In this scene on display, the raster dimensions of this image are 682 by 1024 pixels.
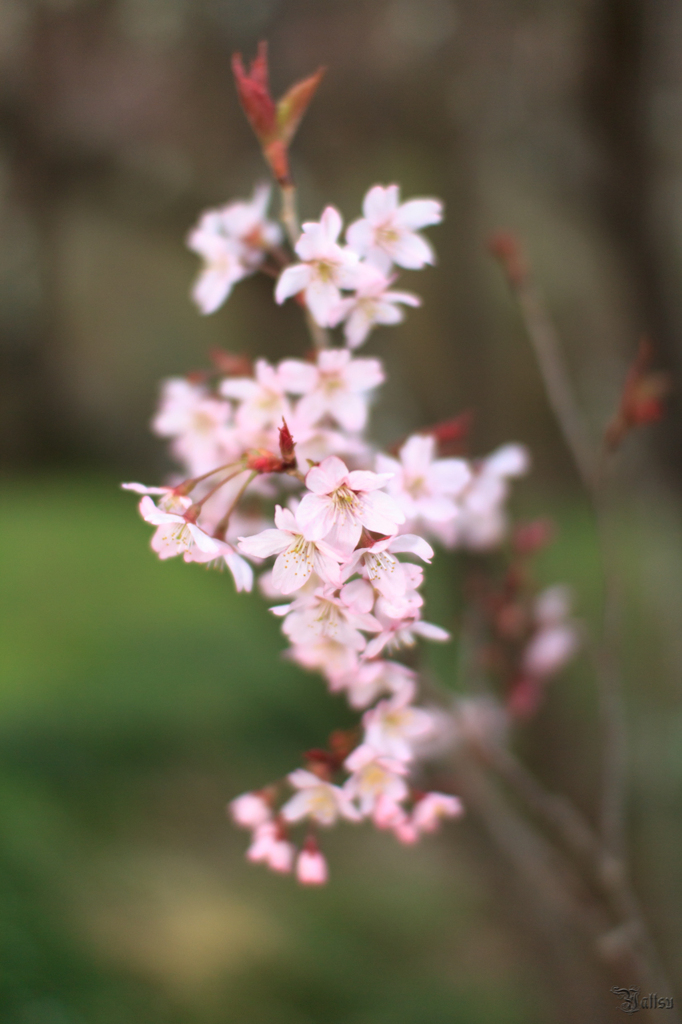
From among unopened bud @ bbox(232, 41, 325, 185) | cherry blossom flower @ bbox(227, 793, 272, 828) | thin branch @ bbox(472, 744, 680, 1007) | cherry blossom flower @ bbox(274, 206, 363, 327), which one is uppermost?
unopened bud @ bbox(232, 41, 325, 185)

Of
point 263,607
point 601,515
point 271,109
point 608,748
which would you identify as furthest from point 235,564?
point 263,607

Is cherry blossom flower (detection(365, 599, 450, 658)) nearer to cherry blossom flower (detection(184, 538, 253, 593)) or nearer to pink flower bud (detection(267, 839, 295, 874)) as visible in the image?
cherry blossom flower (detection(184, 538, 253, 593))

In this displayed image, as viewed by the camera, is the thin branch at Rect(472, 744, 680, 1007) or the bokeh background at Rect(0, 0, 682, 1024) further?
the bokeh background at Rect(0, 0, 682, 1024)

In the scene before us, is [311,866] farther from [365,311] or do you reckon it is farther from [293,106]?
[293,106]

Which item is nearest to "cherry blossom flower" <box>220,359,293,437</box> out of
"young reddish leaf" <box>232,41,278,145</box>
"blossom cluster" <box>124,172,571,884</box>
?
"blossom cluster" <box>124,172,571,884</box>

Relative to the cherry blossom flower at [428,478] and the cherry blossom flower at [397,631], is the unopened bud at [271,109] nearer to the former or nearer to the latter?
the cherry blossom flower at [428,478]

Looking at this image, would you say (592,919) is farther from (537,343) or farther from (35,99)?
(35,99)
